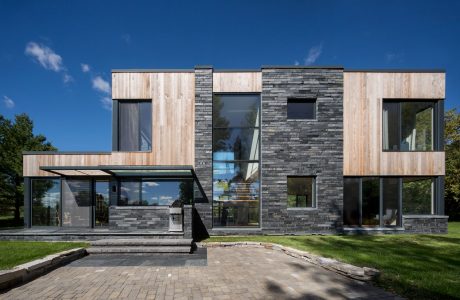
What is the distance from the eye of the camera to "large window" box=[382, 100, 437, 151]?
11016 millimetres

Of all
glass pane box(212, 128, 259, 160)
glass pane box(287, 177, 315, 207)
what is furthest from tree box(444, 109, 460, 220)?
glass pane box(212, 128, 259, 160)

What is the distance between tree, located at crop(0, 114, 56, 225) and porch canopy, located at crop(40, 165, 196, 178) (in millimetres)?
8601

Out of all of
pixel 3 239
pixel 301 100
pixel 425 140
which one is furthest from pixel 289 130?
pixel 3 239

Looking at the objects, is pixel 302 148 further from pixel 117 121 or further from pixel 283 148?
pixel 117 121

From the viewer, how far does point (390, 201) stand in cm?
1098

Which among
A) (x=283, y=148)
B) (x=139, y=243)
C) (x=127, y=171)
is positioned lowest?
(x=139, y=243)

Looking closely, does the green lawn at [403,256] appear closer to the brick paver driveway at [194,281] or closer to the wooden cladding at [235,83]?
the brick paver driveway at [194,281]

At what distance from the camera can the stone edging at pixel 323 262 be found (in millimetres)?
5031

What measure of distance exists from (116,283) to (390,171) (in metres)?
10.8

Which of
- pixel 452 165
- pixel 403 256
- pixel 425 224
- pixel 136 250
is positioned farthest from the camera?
pixel 452 165

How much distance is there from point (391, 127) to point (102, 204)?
13.0 meters

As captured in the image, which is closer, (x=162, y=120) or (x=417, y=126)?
(x=162, y=120)

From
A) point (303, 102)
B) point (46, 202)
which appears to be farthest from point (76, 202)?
point (303, 102)

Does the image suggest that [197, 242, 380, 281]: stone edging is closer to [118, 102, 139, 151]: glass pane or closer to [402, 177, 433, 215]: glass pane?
[118, 102, 139, 151]: glass pane
